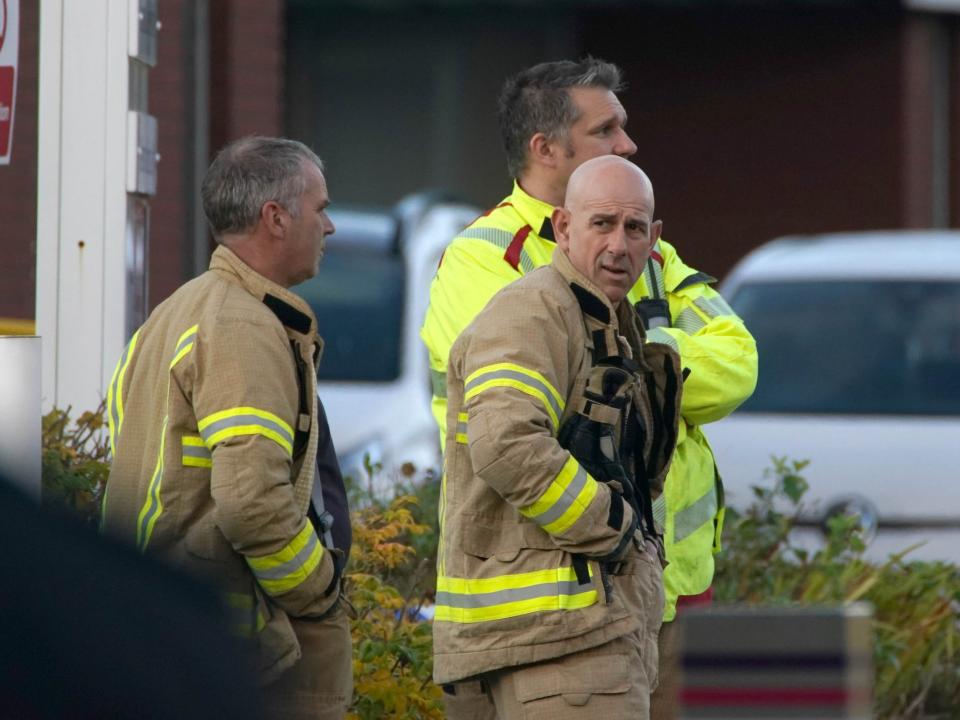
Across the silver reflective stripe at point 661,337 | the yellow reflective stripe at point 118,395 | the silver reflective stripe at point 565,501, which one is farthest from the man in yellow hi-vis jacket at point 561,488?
the yellow reflective stripe at point 118,395

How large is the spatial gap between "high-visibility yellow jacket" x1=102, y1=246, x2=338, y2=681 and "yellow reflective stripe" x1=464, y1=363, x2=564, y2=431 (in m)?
0.38

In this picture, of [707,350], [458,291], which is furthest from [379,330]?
[707,350]

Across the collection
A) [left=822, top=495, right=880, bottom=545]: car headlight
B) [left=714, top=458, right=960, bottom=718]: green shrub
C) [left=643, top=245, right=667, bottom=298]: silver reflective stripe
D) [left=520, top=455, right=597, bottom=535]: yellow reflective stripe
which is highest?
[left=643, top=245, right=667, bottom=298]: silver reflective stripe

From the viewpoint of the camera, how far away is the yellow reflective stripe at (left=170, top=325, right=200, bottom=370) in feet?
12.3

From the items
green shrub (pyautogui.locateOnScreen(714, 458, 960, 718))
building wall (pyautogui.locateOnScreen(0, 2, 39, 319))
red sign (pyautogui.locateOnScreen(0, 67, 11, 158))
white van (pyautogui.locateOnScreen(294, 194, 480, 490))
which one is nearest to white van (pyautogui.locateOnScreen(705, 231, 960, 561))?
green shrub (pyautogui.locateOnScreen(714, 458, 960, 718))

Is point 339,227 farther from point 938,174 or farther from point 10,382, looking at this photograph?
point 938,174

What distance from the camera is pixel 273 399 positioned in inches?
146

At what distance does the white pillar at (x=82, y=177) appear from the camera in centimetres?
550

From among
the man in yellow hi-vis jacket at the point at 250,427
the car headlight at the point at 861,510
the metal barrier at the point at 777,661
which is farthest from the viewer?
the car headlight at the point at 861,510

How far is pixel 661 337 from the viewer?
4105 mm

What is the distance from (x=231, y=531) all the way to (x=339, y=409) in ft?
18.6

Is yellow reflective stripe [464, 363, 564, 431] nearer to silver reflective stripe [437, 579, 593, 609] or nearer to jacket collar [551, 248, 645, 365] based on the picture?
jacket collar [551, 248, 645, 365]

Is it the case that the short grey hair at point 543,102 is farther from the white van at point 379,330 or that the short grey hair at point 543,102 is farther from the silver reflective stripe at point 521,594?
the white van at point 379,330

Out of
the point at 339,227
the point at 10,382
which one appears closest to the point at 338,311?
the point at 339,227
